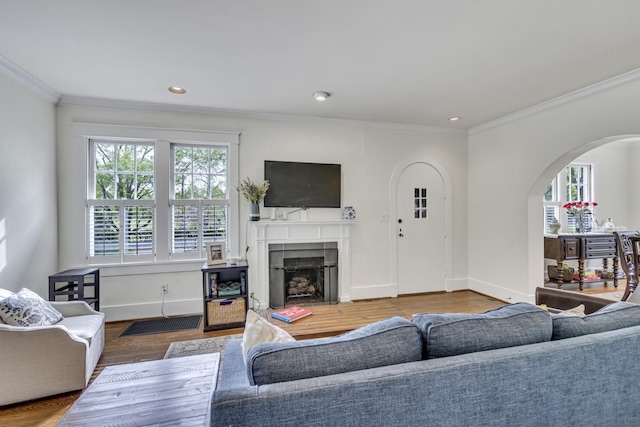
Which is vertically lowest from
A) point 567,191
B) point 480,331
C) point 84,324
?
point 84,324

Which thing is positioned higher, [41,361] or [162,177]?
[162,177]

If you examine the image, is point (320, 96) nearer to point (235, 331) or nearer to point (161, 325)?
point (235, 331)

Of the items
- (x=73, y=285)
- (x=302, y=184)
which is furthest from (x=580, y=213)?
(x=73, y=285)

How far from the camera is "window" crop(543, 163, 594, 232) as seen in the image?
4.96 meters

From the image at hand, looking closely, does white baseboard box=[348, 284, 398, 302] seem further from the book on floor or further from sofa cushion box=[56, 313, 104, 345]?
sofa cushion box=[56, 313, 104, 345]

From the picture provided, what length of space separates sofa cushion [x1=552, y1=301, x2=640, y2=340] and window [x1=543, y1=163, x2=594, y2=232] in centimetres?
423

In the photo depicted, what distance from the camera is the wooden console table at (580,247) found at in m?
4.10

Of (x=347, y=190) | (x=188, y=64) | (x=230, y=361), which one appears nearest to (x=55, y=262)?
(x=188, y=64)

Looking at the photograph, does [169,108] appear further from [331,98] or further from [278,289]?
[278,289]

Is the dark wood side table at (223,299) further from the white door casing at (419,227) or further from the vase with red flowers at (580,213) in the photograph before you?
the vase with red flowers at (580,213)

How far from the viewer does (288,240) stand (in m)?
3.73

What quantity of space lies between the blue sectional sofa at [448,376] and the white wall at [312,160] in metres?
2.75

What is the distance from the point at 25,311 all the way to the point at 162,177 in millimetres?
1811

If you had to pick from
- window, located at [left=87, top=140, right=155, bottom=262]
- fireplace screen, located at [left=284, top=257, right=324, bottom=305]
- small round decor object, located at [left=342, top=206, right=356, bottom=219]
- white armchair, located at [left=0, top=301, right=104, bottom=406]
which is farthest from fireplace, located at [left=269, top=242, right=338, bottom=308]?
white armchair, located at [left=0, top=301, right=104, bottom=406]
